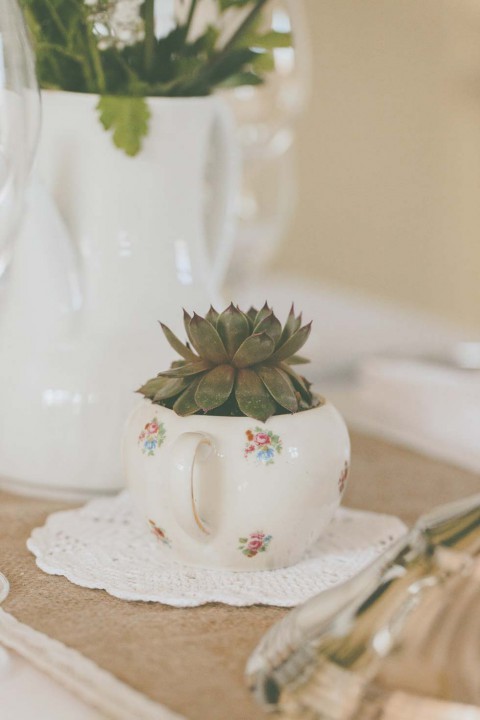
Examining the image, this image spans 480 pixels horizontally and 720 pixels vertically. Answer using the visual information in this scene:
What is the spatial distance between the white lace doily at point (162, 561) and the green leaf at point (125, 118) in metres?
0.20

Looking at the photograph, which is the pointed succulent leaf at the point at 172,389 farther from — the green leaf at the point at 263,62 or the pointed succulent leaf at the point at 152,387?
the green leaf at the point at 263,62

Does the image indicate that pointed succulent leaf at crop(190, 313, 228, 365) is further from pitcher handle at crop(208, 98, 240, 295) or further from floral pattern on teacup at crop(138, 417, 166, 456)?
pitcher handle at crop(208, 98, 240, 295)

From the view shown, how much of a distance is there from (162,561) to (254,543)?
0.05 m

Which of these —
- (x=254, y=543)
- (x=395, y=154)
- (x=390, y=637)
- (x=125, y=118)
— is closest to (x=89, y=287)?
(x=125, y=118)

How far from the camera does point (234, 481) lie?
40 cm

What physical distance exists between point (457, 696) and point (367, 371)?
0.48 m

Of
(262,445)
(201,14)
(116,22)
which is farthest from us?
(201,14)

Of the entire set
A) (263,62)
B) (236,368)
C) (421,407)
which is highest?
(263,62)

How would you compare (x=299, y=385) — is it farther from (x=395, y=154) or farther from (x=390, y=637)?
(x=395, y=154)

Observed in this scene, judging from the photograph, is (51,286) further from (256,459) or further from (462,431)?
(462,431)

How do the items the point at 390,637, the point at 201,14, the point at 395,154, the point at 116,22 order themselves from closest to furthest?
1. the point at 390,637
2. the point at 116,22
3. the point at 201,14
4. the point at 395,154

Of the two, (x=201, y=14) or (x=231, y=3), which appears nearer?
(x=231, y=3)

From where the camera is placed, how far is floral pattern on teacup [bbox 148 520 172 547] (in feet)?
1.37

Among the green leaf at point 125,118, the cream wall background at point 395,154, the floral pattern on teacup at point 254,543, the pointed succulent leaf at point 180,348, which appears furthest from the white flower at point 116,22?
the cream wall background at point 395,154
